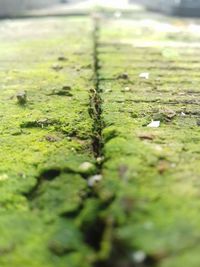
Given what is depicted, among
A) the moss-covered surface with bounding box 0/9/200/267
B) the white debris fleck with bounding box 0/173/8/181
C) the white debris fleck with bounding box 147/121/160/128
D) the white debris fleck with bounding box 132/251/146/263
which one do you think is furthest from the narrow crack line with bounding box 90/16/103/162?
the white debris fleck with bounding box 132/251/146/263

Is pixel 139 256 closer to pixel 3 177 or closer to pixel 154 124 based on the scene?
pixel 3 177

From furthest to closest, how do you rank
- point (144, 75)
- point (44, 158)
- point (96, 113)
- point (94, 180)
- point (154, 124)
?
point (144, 75), point (96, 113), point (154, 124), point (44, 158), point (94, 180)

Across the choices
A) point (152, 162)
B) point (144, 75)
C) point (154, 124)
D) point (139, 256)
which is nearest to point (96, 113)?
point (154, 124)

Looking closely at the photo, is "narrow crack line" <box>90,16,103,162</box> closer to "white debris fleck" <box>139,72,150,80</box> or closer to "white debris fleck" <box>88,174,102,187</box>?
"white debris fleck" <box>88,174,102,187</box>

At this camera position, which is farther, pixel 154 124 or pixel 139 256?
pixel 154 124

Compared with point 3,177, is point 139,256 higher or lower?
higher

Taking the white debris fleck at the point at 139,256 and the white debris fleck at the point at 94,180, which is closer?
the white debris fleck at the point at 139,256

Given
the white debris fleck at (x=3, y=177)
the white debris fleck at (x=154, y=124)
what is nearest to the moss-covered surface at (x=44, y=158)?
the white debris fleck at (x=3, y=177)

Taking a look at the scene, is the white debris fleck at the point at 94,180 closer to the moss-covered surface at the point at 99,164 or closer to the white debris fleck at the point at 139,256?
the moss-covered surface at the point at 99,164
